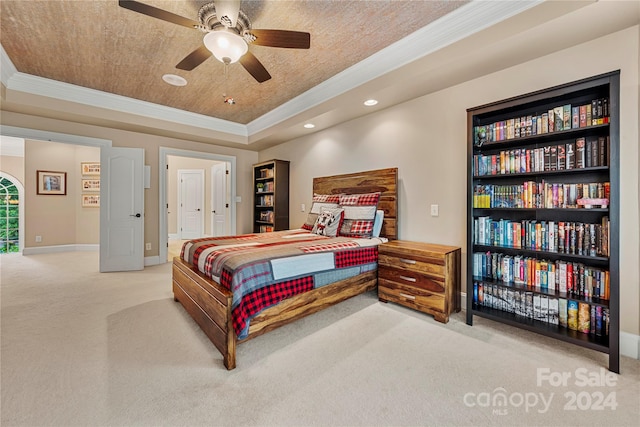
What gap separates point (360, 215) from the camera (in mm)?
3152

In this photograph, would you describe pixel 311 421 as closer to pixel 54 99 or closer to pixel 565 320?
pixel 565 320

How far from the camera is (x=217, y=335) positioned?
178cm

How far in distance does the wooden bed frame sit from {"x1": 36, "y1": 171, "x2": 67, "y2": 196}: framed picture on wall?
5.46 meters

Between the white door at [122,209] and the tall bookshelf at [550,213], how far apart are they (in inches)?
190

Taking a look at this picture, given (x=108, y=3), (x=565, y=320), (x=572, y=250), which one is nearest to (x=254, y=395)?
(x=565, y=320)

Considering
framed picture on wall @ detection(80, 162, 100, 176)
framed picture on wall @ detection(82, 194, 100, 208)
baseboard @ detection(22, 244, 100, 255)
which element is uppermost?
framed picture on wall @ detection(80, 162, 100, 176)

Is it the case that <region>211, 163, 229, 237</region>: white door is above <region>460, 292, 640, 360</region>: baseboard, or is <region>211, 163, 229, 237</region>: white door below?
above

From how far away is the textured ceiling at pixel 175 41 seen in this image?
6.68ft

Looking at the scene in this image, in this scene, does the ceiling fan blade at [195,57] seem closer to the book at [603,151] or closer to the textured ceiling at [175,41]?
the textured ceiling at [175,41]

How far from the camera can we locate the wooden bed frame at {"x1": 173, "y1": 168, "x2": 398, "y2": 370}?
5.57 feet

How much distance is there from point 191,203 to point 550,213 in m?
7.78

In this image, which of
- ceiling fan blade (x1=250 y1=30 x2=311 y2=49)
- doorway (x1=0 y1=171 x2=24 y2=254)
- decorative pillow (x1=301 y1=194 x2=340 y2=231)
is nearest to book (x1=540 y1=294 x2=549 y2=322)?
decorative pillow (x1=301 y1=194 x2=340 y2=231)

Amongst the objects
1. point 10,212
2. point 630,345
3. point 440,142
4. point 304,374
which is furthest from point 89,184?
point 630,345

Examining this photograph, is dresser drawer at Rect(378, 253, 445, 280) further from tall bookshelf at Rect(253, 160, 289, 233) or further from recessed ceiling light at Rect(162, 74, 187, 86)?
recessed ceiling light at Rect(162, 74, 187, 86)
